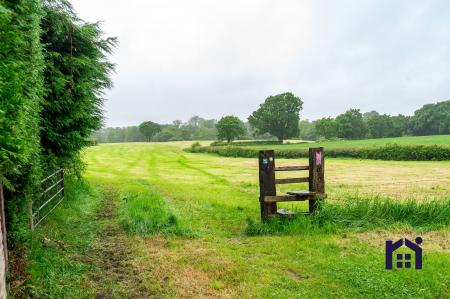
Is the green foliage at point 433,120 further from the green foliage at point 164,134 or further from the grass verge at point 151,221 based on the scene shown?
the grass verge at point 151,221

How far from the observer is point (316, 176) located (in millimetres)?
9734

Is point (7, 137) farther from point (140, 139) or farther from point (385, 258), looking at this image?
point (140, 139)

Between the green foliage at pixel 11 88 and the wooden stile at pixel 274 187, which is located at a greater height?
the green foliage at pixel 11 88

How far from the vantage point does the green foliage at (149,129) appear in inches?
4884

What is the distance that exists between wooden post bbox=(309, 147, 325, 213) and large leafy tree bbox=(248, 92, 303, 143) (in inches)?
3094

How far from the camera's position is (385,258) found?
21.7 ft

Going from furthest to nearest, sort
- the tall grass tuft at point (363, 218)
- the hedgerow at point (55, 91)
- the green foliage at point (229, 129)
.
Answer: the green foliage at point (229, 129), the tall grass tuft at point (363, 218), the hedgerow at point (55, 91)

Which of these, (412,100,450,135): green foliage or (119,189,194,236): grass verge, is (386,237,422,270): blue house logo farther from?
(412,100,450,135): green foliage

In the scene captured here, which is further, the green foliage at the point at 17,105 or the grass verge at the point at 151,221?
the grass verge at the point at 151,221

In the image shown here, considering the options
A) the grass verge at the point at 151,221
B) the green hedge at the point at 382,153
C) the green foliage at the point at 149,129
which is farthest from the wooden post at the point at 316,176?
the green foliage at the point at 149,129

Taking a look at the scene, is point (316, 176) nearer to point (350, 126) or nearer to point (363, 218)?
point (363, 218)

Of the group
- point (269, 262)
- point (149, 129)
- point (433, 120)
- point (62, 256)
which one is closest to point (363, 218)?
point (269, 262)

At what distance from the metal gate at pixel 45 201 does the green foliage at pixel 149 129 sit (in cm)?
11435

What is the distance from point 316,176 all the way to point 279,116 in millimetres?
79657
